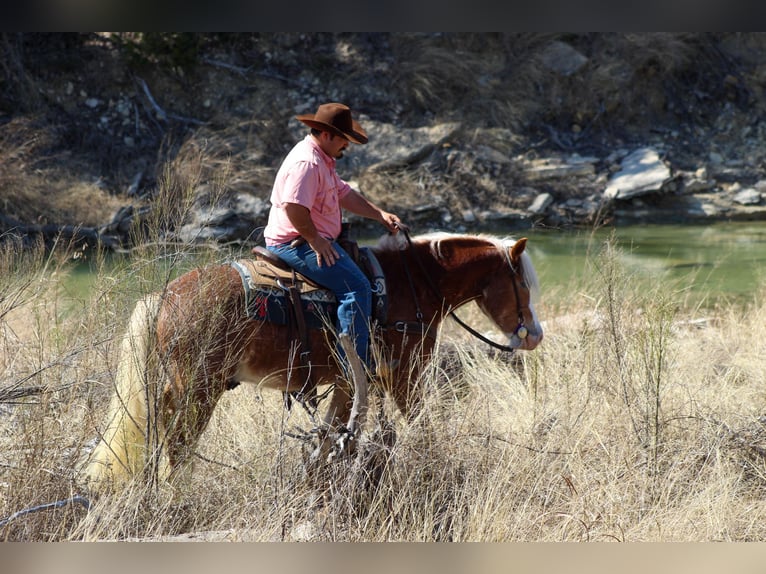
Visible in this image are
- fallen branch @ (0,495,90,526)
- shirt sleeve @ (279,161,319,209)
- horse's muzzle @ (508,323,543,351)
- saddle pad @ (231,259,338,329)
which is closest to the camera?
fallen branch @ (0,495,90,526)

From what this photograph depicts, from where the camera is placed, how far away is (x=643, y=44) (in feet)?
67.6

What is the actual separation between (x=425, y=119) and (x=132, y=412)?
1601cm

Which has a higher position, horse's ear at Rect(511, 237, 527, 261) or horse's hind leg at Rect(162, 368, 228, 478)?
horse's ear at Rect(511, 237, 527, 261)

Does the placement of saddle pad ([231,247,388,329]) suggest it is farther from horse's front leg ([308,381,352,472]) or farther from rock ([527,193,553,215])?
rock ([527,193,553,215])

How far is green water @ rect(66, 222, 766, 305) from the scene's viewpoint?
34.8ft

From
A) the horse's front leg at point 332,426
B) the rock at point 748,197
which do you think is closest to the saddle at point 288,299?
the horse's front leg at point 332,426

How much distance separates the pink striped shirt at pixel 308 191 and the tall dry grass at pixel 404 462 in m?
0.44

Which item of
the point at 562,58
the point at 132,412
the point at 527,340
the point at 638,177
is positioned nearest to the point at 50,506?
the point at 132,412

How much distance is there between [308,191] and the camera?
3918 mm

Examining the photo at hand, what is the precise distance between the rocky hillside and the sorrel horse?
993 centimetres

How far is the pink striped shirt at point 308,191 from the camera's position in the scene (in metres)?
3.92

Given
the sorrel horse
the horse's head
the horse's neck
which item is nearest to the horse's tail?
the sorrel horse

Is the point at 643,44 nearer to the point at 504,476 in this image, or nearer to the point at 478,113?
the point at 478,113
